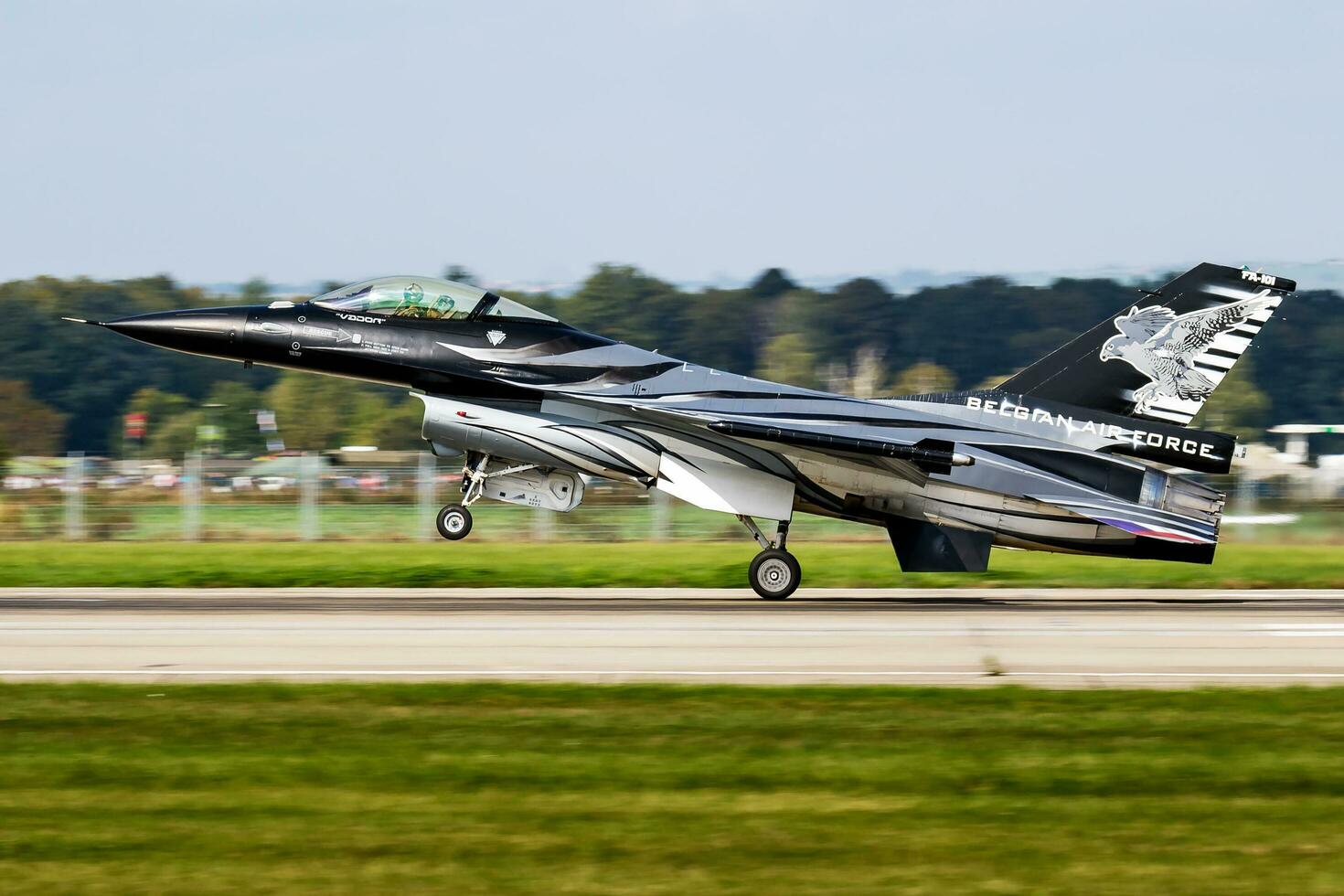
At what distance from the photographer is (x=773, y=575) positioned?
67.3 ft

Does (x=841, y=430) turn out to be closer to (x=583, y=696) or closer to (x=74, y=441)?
(x=583, y=696)

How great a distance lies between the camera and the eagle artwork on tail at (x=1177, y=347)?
2012 cm

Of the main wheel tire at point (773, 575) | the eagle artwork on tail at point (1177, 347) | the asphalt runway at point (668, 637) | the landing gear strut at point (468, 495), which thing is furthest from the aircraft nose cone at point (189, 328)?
the eagle artwork on tail at point (1177, 347)

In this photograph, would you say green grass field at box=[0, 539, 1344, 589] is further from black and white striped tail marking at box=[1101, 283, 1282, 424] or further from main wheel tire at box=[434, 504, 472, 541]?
black and white striped tail marking at box=[1101, 283, 1282, 424]

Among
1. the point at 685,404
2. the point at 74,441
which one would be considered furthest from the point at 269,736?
the point at 74,441

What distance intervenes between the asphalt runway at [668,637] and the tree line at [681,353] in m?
55.5

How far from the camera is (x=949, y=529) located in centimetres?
2034


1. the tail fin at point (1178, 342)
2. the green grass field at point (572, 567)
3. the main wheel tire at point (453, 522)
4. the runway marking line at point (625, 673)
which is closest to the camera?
the runway marking line at point (625, 673)

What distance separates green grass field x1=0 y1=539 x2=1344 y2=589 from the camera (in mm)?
24391

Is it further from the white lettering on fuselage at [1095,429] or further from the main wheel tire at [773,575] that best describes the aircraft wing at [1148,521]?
the main wheel tire at [773,575]

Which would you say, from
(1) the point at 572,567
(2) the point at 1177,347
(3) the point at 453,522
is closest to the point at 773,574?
(3) the point at 453,522

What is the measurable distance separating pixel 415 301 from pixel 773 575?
20.3 feet

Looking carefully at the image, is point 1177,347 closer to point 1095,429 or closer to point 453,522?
point 1095,429

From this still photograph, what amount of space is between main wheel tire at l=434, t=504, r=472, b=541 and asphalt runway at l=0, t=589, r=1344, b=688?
99cm
